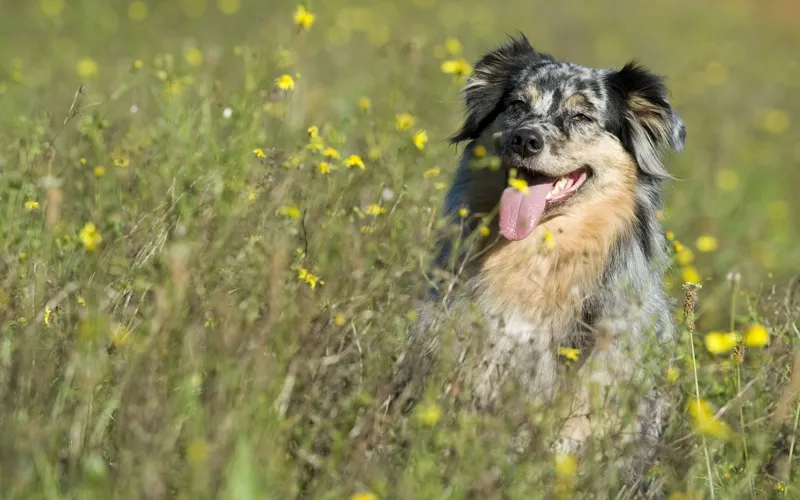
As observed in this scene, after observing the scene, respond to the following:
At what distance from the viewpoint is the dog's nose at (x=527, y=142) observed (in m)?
4.40

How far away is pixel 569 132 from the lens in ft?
15.2

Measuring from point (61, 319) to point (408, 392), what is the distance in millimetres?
1227

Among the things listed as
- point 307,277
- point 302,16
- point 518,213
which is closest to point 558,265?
point 518,213

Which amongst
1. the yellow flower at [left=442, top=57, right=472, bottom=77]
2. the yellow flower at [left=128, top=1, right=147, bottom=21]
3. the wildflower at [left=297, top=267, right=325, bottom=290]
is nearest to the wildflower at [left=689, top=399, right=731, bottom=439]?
the wildflower at [left=297, top=267, right=325, bottom=290]

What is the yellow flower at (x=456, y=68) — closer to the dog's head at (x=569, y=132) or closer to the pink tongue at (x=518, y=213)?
the dog's head at (x=569, y=132)

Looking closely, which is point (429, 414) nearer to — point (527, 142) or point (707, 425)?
point (707, 425)

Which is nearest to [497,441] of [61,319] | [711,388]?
[61,319]

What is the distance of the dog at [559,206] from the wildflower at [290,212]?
0.57 metres

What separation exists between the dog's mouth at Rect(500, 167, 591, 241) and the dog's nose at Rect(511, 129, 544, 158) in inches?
5.0

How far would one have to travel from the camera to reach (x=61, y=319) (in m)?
3.26

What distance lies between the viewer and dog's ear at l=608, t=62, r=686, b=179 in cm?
463

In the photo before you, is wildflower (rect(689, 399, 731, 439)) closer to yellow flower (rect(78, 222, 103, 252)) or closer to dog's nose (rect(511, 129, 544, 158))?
dog's nose (rect(511, 129, 544, 158))

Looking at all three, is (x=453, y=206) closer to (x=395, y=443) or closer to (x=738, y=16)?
(x=395, y=443)

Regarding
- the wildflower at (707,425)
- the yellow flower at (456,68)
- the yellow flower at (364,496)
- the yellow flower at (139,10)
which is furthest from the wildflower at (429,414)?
the yellow flower at (139,10)
